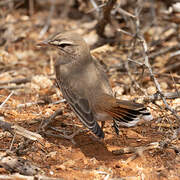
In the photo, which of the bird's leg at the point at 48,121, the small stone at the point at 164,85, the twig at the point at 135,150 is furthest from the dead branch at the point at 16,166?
the small stone at the point at 164,85

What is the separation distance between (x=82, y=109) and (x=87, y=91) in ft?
1.07

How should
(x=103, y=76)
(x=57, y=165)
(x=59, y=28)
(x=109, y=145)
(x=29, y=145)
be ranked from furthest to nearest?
(x=59, y=28) < (x=103, y=76) < (x=109, y=145) < (x=29, y=145) < (x=57, y=165)

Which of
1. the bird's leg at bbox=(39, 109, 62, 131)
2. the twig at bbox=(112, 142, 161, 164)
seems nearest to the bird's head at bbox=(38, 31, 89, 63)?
the bird's leg at bbox=(39, 109, 62, 131)

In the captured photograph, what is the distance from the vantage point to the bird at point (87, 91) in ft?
13.9

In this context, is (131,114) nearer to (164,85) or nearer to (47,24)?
(164,85)

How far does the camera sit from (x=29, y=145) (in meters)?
4.25

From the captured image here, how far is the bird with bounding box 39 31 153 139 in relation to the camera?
423cm

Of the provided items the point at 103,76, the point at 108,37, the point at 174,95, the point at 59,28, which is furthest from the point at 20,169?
the point at 59,28

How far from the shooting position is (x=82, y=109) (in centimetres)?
461

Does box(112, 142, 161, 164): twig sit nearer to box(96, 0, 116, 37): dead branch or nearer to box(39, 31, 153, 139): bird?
box(39, 31, 153, 139): bird

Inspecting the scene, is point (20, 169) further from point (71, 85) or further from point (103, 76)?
point (103, 76)

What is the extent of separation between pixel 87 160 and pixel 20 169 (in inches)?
38.4

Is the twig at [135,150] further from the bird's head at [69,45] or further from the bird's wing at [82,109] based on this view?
the bird's head at [69,45]

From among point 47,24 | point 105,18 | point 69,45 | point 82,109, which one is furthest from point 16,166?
point 47,24
